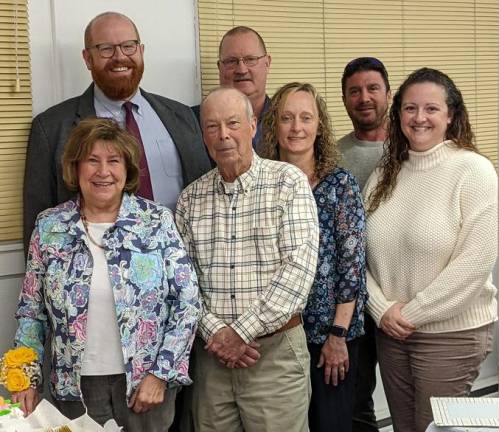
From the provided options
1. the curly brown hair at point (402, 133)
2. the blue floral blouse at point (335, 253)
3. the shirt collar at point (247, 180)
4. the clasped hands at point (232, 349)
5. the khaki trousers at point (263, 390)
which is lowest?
the khaki trousers at point (263, 390)

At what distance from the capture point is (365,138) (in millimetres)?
3156

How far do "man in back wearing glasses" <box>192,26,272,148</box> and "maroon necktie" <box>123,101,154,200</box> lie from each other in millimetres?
338

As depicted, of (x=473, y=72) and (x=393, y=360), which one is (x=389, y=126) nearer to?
(x=393, y=360)

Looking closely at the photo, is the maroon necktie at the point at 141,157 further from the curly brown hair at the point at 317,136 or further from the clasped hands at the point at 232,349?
the clasped hands at the point at 232,349

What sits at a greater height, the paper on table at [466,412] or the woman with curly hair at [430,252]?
the woman with curly hair at [430,252]

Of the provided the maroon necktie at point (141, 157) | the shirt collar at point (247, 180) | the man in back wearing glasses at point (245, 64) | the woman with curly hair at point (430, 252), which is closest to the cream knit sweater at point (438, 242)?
the woman with curly hair at point (430, 252)

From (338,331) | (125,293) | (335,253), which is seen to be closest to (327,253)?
(335,253)

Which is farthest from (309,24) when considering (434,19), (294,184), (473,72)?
(294,184)

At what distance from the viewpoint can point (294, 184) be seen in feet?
7.98

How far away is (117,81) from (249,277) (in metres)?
0.87

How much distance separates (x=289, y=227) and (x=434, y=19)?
211 centimetres

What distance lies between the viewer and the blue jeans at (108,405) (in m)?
2.32

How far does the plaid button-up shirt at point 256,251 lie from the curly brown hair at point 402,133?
1.37ft

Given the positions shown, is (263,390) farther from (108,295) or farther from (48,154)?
(48,154)
